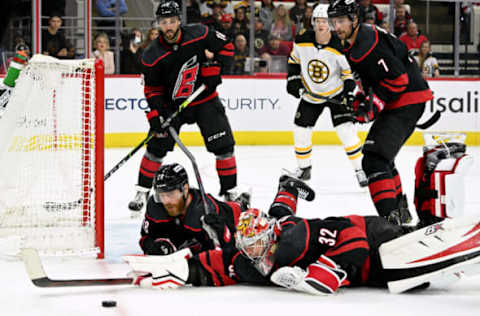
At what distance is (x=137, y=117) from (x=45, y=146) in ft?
15.1

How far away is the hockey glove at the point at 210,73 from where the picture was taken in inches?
165

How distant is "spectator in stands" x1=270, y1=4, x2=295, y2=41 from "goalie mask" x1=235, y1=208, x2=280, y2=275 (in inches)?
248

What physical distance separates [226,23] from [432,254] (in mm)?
6196

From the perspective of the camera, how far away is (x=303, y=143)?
529cm

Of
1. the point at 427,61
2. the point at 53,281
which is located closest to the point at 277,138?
the point at 427,61

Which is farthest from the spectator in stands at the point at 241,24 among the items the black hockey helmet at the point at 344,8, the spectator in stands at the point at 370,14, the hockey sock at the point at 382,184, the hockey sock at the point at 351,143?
the hockey sock at the point at 382,184

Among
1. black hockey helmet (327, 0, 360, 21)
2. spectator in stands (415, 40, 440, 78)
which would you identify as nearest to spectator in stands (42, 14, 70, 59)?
spectator in stands (415, 40, 440, 78)

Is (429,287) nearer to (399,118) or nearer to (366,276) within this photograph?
(366,276)

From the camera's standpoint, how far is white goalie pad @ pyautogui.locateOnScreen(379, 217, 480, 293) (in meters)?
2.57

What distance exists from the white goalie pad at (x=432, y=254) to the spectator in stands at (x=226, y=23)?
6.04 m

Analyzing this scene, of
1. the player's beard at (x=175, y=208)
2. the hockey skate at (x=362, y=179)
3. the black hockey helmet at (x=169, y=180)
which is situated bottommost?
the hockey skate at (x=362, y=179)

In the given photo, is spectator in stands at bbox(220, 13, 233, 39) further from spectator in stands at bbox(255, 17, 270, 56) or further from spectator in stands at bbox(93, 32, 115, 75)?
spectator in stands at bbox(93, 32, 115, 75)

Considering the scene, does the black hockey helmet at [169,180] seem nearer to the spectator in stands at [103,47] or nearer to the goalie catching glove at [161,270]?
the goalie catching glove at [161,270]

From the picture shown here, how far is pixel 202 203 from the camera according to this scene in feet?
9.89
